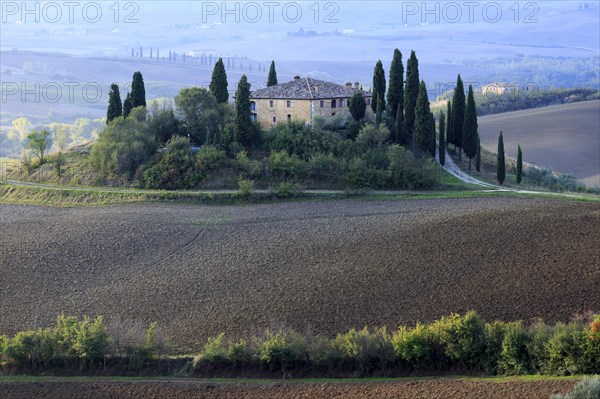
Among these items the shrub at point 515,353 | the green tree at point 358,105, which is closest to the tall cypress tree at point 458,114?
the green tree at point 358,105

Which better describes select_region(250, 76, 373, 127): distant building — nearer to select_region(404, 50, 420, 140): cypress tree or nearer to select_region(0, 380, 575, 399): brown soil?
select_region(404, 50, 420, 140): cypress tree

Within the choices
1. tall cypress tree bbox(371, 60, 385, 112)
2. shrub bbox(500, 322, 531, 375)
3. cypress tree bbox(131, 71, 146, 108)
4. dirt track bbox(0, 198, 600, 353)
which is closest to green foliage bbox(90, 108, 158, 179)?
cypress tree bbox(131, 71, 146, 108)

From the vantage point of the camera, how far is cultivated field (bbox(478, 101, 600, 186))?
8562 cm

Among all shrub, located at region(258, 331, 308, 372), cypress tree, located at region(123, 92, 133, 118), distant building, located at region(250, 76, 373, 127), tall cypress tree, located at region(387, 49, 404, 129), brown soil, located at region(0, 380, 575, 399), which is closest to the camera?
brown soil, located at region(0, 380, 575, 399)

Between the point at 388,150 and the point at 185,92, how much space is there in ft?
45.7

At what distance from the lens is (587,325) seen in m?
33.8

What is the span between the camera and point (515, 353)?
105 ft

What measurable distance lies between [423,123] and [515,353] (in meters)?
32.1

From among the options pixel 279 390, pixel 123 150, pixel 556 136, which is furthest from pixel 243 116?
pixel 556 136

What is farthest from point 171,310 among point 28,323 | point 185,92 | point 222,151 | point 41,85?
point 41,85

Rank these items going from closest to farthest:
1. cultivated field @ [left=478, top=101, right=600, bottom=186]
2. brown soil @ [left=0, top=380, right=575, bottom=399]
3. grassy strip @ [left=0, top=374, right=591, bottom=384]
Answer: brown soil @ [left=0, top=380, right=575, bottom=399] → grassy strip @ [left=0, top=374, right=591, bottom=384] → cultivated field @ [left=478, top=101, right=600, bottom=186]

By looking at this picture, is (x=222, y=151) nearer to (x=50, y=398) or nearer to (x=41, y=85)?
(x=50, y=398)

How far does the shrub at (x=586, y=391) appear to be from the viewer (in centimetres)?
2698

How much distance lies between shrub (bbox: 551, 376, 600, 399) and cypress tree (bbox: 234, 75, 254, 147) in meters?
37.1
